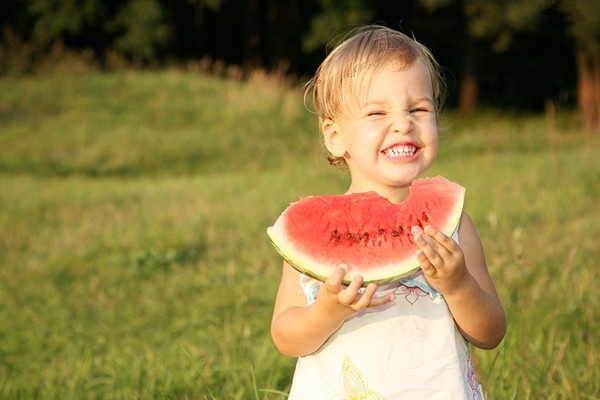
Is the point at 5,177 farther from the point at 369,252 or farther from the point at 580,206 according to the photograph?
the point at 369,252

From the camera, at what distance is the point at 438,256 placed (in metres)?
1.58

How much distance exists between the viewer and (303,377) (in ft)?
5.83

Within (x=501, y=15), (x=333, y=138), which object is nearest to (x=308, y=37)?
(x=501, y=15)

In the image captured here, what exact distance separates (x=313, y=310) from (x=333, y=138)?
1.54 feet

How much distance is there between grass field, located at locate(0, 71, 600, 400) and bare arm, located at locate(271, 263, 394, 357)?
59 cm

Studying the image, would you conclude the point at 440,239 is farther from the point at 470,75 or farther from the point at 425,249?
the point at 470,75

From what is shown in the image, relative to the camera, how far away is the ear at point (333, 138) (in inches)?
75.8

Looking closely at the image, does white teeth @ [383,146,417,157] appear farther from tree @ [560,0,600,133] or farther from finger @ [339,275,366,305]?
tree @ [560,0,600,133]

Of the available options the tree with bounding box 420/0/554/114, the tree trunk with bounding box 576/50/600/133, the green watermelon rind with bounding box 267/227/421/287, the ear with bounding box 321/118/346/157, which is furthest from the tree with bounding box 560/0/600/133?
the green watermelon rind with bounding box 267/227/421/287

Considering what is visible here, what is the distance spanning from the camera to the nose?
1749 mm

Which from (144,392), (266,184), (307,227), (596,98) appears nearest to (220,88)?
(266,184)

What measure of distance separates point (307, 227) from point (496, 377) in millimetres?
1195

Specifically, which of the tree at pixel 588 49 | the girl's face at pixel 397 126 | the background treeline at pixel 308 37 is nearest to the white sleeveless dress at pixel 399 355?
the girl's face at pixel 397 126

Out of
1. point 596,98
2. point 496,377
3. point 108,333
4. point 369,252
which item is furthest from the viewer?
point 596,98
